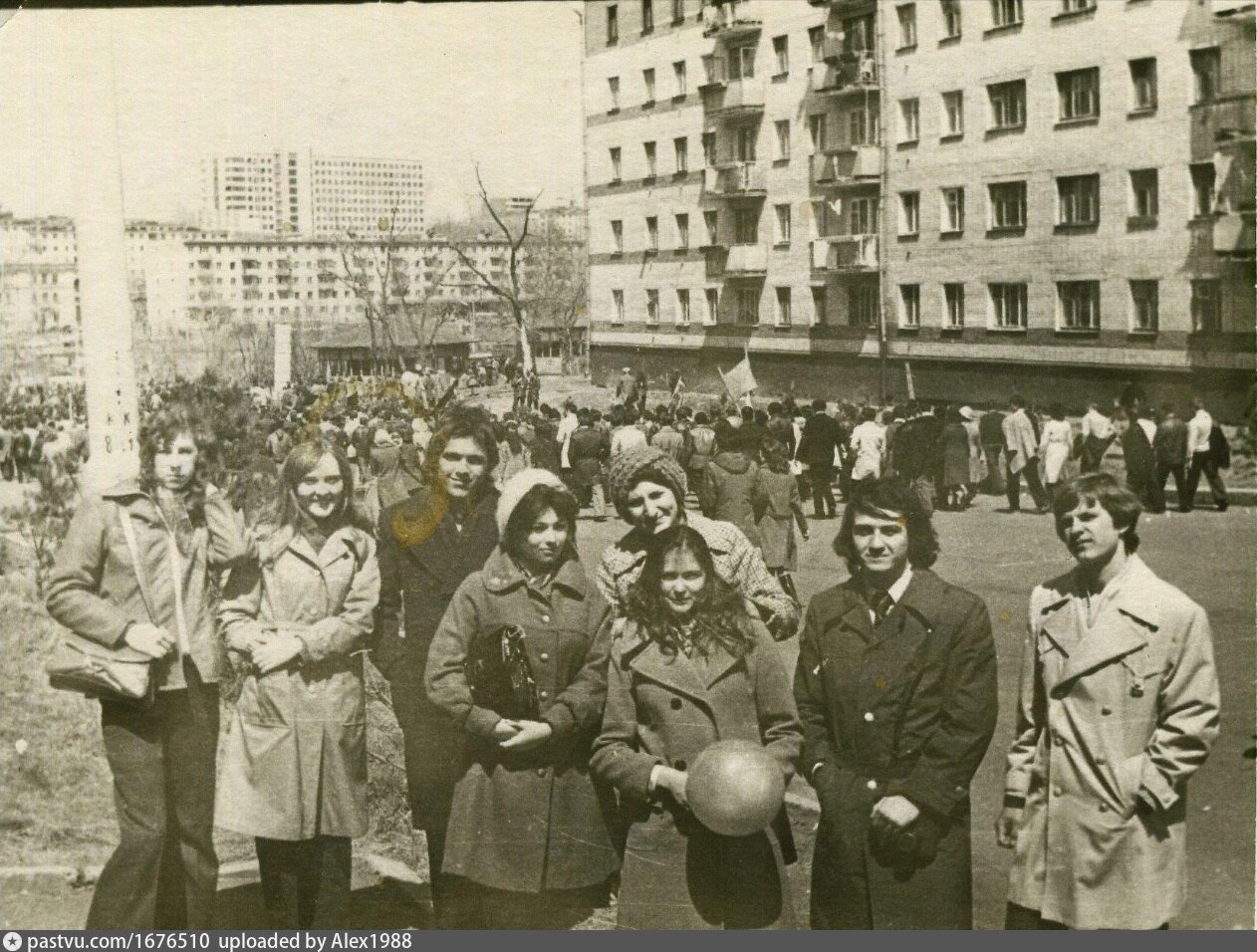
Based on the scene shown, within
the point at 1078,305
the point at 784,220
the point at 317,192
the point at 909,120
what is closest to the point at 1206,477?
the point at 1078,305

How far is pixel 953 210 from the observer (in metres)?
4.89

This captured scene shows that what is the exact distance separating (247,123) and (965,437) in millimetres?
2730

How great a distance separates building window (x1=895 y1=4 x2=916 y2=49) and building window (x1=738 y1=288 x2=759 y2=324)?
97cm

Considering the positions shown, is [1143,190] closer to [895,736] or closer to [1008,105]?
[1008,105]

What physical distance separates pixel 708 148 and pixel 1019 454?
4.96 ft

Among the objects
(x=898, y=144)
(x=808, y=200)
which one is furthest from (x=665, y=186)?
(x=898, y=144)

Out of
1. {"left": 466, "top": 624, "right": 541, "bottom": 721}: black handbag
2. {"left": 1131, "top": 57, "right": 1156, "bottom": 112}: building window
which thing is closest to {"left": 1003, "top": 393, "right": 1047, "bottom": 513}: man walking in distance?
{"left": 1131, "top": 57, "right": 1156, "bottom": 112}: building window

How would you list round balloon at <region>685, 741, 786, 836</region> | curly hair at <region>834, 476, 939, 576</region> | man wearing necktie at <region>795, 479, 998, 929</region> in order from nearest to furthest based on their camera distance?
round balloon at <region>685, 741, 786, 836</region> → man wearing necktie at <region>795, 479, 998, 929</region> → curly hair at <region>834, 476, 939, 576</region>

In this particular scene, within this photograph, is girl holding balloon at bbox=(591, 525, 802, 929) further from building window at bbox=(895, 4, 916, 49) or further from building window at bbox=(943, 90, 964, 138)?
building window at bbox=(895, 4, 916, 49)

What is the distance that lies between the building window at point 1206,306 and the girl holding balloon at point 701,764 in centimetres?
176

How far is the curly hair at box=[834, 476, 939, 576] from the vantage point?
4.44 meters

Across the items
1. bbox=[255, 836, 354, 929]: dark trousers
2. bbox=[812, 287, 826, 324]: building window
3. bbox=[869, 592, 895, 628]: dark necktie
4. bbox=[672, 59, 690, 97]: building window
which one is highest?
bbox=[672, 59, 690, 97]: building window

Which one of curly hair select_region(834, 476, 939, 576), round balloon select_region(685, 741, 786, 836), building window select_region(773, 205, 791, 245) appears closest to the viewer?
round balloon select_region(685, 741, 786, 836)

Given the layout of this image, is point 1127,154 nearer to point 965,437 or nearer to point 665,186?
point 965,437
